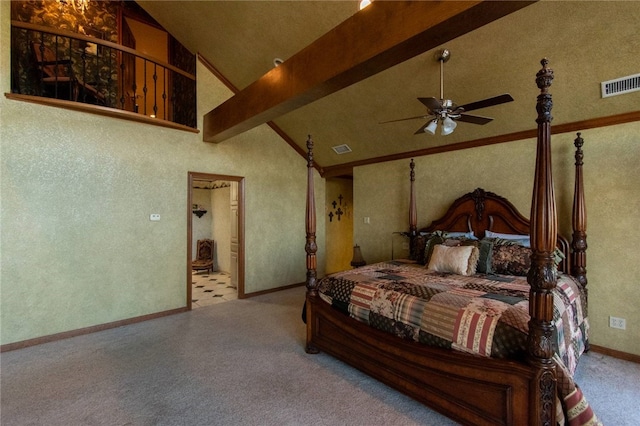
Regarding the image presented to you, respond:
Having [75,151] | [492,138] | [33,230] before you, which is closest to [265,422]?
[33,230]

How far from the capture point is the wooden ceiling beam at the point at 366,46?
5.65ft

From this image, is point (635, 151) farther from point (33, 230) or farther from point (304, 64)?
point (33, 230)

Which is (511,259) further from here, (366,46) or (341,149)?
(341,149)

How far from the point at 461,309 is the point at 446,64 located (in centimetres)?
245

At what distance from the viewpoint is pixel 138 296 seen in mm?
4051

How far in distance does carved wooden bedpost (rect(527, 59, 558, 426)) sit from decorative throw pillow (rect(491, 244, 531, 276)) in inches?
67.3

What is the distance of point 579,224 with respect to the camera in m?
3.08

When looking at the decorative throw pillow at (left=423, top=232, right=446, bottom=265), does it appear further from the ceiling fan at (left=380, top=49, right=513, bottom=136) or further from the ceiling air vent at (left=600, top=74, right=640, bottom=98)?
the ceiling air vent at (left=600, top=74, right=640, bottom=98)

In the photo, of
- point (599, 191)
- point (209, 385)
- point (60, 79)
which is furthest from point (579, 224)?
point (60, 79)

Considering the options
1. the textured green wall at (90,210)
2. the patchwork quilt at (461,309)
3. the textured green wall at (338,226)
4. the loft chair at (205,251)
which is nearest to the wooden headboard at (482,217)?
the patchwork quilt at (461,309)

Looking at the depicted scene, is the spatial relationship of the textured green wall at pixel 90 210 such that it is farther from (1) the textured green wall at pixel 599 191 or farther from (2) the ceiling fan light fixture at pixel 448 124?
(1) the textured green wall at pixel 599 191

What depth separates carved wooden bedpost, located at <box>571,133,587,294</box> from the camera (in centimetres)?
308

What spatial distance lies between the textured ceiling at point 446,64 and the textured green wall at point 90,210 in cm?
90

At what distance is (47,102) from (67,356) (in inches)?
111
